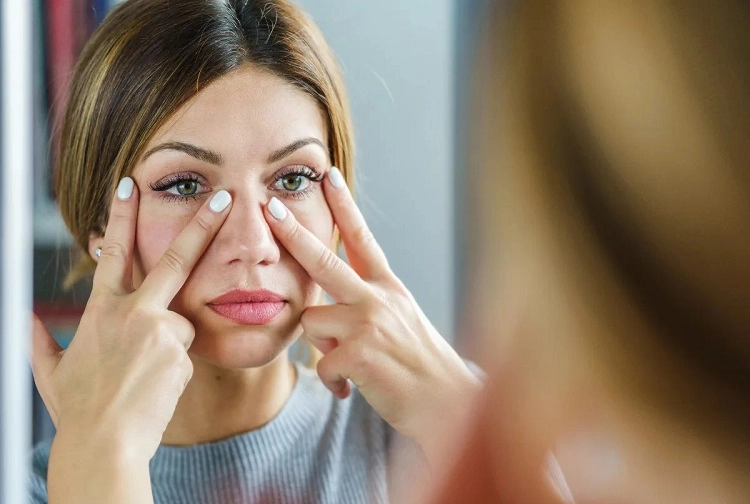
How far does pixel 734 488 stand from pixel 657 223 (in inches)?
6.0

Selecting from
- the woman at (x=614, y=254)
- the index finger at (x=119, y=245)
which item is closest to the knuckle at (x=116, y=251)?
the index finger at (x=119, y=245)

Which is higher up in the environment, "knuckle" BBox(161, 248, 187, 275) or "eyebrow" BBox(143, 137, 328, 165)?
"eyebrow" BBox(143, 137, 328, 165)

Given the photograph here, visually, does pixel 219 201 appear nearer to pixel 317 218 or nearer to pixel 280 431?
pixel 317 218

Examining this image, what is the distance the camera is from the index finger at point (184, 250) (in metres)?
0.48

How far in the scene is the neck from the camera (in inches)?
22.2

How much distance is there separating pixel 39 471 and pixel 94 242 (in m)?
0.16

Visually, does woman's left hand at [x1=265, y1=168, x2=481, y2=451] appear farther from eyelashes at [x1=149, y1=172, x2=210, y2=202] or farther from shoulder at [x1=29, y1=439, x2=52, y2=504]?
shoulder at [x1=29, y1=439, x2=52, y2=504]

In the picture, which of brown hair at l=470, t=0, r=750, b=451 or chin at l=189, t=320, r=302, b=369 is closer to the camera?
brown hair at l=470, t=0, r=750, b=451

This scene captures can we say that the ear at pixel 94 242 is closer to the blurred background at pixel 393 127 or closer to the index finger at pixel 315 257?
the blurred background at pixel 393 127

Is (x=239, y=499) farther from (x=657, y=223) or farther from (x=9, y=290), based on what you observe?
(x=657, y=223)

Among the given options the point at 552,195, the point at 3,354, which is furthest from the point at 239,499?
the point at 552,195

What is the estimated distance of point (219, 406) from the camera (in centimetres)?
57

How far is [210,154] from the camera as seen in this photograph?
1.59 feet

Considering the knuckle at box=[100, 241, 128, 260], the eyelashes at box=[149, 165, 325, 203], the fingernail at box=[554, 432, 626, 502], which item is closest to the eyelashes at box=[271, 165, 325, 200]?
the eyelashes at box=[149, 165, 325, 203]
